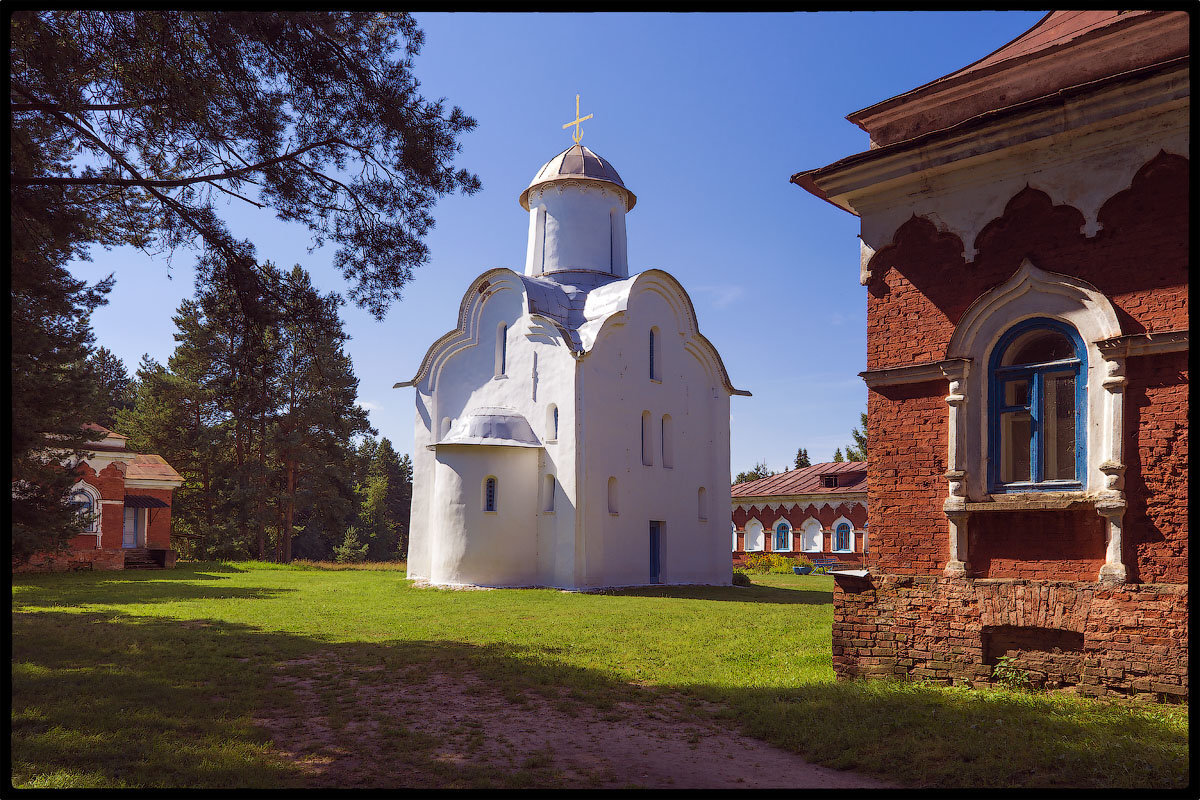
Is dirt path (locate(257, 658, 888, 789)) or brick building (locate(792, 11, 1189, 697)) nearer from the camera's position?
dirt path (locate(257, 658, 888, 789))

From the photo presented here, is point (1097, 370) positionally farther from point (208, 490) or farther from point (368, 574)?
point (208, 490)

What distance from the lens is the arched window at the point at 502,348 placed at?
25250mm

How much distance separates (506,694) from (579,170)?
70.0 ft

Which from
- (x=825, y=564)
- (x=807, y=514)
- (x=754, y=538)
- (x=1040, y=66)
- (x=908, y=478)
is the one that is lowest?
(x=825, y=564)

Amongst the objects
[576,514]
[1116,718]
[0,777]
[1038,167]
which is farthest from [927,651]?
[576,514]

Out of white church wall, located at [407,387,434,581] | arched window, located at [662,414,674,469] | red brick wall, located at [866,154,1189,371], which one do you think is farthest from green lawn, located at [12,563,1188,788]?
white church wall, located at [407,387,434,581]

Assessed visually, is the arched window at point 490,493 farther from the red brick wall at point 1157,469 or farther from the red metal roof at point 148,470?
the red brick wall at point 1157,469

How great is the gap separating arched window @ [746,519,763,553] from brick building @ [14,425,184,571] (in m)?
A: 23.9

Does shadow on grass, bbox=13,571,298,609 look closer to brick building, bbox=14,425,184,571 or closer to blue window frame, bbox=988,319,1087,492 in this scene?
brick building, bbox=14,425,184,571

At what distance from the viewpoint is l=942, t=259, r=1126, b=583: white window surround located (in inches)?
295

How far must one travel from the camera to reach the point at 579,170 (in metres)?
27.4

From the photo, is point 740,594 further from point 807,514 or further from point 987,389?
point 807,514

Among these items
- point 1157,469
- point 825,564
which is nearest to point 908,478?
point 1157,469

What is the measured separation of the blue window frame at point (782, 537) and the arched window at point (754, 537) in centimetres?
95
